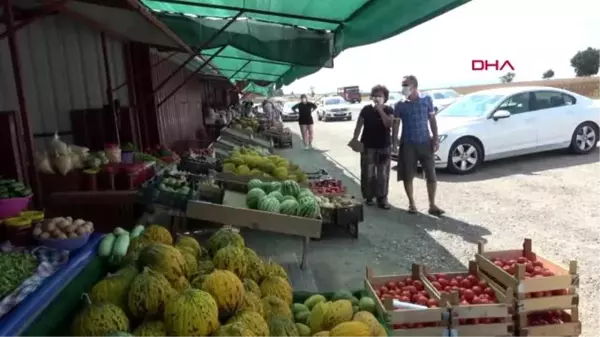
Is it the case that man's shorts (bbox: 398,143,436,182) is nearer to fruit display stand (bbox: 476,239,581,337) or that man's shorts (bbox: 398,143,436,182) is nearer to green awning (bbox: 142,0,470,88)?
green awning (bbox: 142,0,470,88)

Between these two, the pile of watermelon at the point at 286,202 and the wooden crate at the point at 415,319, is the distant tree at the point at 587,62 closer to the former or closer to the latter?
the pile of watermelon at the point at 286,202

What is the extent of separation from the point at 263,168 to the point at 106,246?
415 cm

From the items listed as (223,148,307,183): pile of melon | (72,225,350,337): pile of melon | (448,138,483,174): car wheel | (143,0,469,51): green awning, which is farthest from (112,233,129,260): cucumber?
(448,138,483,174): car wheel

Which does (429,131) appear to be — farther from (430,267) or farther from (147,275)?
(147,275)

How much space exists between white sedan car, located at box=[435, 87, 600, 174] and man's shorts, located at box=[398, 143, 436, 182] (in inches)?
121

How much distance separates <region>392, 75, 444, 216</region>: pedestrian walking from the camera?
6797 mm

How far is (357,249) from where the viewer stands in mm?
5766

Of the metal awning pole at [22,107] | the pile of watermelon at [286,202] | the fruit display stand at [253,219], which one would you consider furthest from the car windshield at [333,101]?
the metal awning pole at [22,107]

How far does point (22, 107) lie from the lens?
383 centimetres

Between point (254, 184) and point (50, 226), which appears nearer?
point (50, 226)

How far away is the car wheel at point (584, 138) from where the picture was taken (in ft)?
36.7

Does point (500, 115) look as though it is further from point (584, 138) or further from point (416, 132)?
point (416, 132)

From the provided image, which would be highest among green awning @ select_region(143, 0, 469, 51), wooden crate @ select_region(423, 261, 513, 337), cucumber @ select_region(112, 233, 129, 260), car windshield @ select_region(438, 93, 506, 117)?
green awning @ select_region(143, 0, 469, 51)

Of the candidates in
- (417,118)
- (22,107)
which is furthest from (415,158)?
(22,107)
